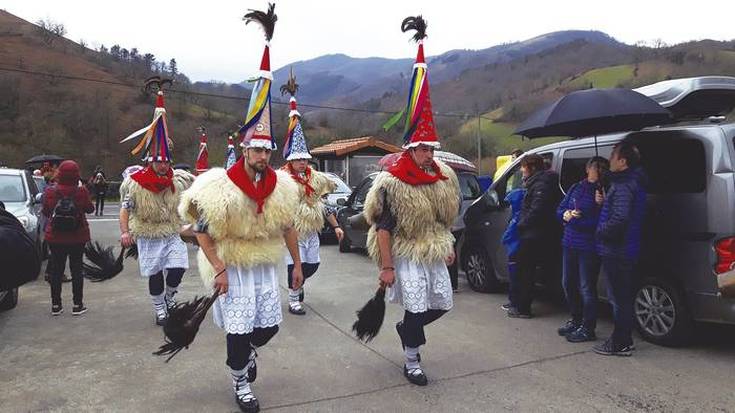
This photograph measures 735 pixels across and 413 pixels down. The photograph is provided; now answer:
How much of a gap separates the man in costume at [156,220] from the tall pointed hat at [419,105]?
2993mm

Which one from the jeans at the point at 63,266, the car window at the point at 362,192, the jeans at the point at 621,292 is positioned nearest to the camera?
the jeans at the point at 621,292

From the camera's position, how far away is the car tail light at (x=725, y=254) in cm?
423

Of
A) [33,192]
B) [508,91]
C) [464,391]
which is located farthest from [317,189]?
[508,91]

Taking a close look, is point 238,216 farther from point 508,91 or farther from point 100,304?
point 508,91

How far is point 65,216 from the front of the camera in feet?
19.8

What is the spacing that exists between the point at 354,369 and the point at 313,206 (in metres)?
2.58

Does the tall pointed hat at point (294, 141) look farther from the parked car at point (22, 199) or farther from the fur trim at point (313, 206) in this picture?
the parked car at point (22, 199)

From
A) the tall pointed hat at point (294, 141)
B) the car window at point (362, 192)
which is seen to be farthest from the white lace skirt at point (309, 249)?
the car window at point (362, 192)

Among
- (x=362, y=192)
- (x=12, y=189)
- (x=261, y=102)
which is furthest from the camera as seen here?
(x=362, y=192)

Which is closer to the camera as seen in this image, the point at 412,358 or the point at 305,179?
the point at 412,358

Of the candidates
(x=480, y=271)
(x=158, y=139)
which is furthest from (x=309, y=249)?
(x=480, y=271)

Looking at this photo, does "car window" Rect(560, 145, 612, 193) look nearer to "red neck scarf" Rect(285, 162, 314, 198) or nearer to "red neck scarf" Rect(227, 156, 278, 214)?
"red neck scarf" Rect(285, 162, 314, 198)

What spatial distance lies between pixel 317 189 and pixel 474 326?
8.33ft

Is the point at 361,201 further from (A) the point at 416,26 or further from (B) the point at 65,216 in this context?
(A) the point at 416,26
